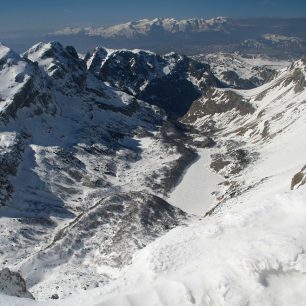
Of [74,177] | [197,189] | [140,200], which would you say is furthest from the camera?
[197,189]

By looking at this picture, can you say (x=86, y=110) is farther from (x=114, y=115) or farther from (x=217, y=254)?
(x=217, y=254)

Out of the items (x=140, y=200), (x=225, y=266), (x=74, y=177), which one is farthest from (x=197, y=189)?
(x=225, y=266)

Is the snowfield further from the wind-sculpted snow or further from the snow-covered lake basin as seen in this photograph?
the snow-covered lake basin

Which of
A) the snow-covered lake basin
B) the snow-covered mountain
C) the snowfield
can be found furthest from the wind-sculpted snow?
the snowfield

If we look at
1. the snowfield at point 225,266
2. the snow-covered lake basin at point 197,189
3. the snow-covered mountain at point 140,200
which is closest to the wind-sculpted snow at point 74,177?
the snow-covered mountain at point 140,200

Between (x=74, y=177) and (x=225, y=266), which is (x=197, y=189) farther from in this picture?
(x=225, y=266)
